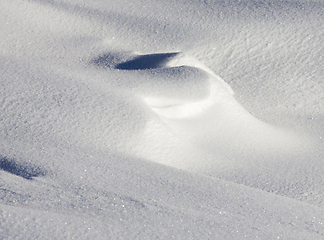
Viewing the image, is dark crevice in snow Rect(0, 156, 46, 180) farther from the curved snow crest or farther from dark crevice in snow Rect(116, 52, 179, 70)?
dark crevice in snow Rect(116, 52, 179, 70)

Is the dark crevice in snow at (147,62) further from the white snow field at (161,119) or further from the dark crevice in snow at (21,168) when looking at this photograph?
the dark crevice in snow at (21,168)

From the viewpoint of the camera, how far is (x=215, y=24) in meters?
1.33

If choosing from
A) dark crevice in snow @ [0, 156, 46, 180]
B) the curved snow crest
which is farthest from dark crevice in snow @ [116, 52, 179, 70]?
dark crevice in snow @ [0, 156, 46, 180]

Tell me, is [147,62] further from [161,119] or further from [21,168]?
[21,168]

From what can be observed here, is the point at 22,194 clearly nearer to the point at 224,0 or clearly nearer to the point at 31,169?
the point at 31,169

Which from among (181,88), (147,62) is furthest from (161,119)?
(147,62)

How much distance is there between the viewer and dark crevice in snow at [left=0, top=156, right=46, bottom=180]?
2.52ft

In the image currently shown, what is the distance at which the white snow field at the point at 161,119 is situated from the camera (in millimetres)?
690

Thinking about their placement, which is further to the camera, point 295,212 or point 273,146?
point 273,146

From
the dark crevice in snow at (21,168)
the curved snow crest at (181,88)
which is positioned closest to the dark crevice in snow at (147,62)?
the curved snow crest at (181,88)

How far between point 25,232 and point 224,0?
1112mm

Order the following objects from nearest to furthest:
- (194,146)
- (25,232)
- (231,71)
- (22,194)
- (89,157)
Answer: (25,232) < (22,194) < (89,157) < (194,146) < (231,71)

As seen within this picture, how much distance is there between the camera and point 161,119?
99 cm

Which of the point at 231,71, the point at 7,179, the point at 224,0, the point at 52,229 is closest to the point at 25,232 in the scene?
the point at 52,229
